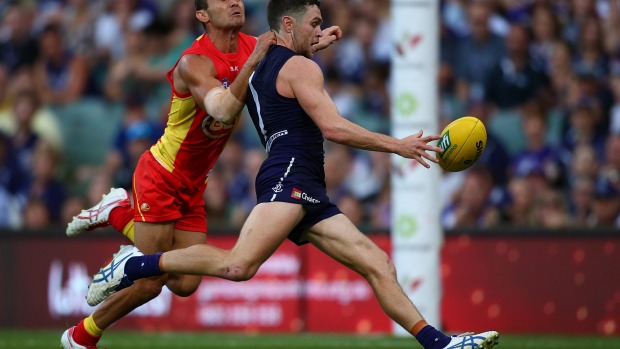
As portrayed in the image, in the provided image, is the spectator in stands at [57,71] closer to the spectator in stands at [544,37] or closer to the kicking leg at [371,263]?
the spectator in stands at [544,37]

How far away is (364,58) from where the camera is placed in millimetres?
15586

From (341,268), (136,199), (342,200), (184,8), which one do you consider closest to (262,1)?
(184,8)

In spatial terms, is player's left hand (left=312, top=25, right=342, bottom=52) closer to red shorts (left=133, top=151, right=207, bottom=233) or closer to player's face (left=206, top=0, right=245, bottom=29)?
player's face (left=206, top=0, right=245, bottom=29)

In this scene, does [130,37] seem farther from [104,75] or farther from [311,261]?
[311,261]

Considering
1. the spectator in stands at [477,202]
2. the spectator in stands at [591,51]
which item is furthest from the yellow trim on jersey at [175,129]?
the spectator in stands at [591,51]

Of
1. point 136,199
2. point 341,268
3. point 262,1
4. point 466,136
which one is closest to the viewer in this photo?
point 466,136

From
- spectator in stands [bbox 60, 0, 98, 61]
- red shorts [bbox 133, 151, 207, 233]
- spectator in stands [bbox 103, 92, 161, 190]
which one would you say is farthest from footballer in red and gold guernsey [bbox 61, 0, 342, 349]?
spectator in stands [bbox 60, 0, 98, 61]

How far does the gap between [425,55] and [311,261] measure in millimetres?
2819

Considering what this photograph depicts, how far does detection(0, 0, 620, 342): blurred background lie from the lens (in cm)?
1297

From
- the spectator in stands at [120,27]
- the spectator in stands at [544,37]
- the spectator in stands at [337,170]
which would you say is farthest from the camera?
the spectator in stands at [120,27]

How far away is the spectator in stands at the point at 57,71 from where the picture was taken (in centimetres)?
1644

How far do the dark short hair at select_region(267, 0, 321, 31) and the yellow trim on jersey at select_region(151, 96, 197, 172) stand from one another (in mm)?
968

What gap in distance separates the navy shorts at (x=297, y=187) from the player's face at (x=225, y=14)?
1294 millimetres

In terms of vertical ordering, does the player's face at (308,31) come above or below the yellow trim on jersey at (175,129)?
above
